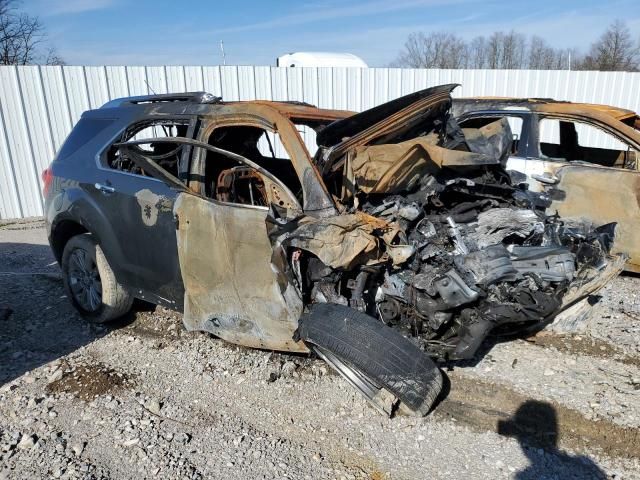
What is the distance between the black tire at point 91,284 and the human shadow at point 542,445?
3.08 m

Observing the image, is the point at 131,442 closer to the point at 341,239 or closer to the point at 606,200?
the point at 341,239

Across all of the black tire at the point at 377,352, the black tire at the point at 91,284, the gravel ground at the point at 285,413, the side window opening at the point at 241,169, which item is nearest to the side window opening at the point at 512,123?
the gravel ground at the point at 285,413

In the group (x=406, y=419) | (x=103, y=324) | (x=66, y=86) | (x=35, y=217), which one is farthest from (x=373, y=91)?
(x=406, y=419)

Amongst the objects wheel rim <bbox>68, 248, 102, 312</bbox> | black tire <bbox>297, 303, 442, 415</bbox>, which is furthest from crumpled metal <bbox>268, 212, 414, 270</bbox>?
wheel rim <bbox>68, 248, 102, 312</bbox>

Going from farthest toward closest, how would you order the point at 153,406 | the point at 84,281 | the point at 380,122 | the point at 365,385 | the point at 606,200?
the point at 606,200 → the point at 84,281 → the point at 380,122 → the point at 153,406 → the point at 365,385

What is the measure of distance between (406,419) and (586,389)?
125 centimetres

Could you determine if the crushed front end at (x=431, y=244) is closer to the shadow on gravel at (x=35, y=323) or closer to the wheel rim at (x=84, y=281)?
the wheel rim at (x=84, y=281)

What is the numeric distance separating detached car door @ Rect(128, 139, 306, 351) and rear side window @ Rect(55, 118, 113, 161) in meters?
1.07

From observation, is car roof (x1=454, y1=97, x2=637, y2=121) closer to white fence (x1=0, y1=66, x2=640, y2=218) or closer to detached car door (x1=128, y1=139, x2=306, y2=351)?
detached car door (x1=128, y1=139, x2=306, y2=351)

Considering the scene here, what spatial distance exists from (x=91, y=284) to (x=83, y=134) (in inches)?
51.3

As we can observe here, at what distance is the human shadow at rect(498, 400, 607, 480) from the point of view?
2574 mm

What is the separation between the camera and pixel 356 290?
9.77ft

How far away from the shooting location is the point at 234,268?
10.7ft

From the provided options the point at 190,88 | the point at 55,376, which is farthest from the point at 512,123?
the point at 190,88
